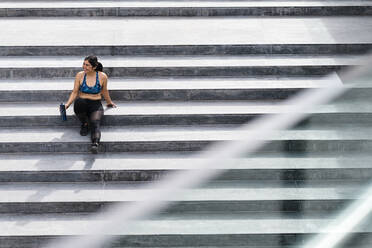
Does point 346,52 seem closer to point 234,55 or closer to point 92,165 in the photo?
point 234,55

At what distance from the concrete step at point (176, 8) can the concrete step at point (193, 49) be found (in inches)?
35.9

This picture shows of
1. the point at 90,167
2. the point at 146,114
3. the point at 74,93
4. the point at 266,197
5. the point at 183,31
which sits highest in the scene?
the point at 183,31

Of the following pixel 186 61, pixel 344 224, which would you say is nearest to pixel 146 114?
pixel 186 61

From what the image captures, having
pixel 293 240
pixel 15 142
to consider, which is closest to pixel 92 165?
pixel 15 142

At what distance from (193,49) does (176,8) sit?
994 mm

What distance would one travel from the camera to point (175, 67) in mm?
7422

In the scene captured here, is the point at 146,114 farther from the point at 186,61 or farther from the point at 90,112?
the point at 186,61

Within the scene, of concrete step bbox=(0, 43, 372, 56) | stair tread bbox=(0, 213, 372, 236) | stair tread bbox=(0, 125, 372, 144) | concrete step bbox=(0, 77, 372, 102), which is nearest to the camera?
stair tread bbox=(0, 213, 372, 236)

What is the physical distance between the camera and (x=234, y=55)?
7684mm

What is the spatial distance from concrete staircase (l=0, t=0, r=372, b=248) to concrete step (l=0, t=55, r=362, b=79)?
0.04 ft

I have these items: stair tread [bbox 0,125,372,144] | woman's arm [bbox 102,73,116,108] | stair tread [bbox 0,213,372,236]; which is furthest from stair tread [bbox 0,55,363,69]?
stair tread [bbox 0,213,372,236]

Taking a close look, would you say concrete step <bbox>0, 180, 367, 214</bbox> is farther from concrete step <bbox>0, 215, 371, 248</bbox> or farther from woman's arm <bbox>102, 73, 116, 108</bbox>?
woman's arm <bbox>102, 73, 116, 108</bbox>

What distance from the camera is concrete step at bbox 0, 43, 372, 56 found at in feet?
24.9

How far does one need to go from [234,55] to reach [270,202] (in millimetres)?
4460
